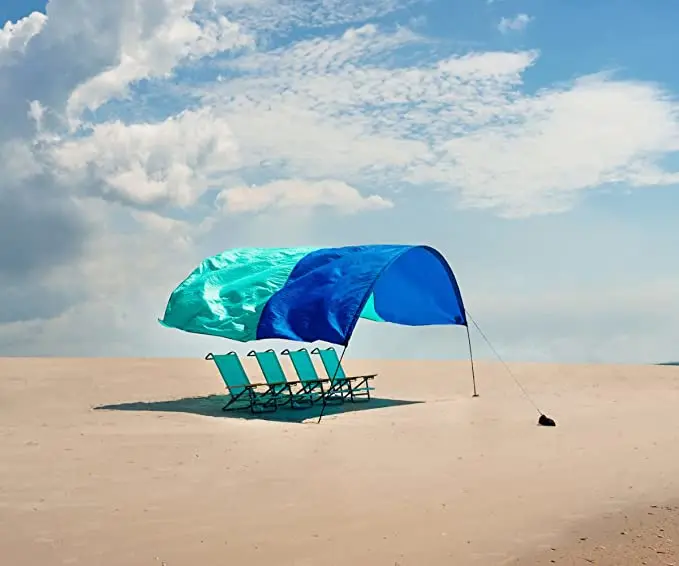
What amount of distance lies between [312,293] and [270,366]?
1.35 metres

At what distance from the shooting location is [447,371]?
21.6 m

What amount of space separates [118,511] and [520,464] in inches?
147

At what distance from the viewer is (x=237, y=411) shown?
13148 mm

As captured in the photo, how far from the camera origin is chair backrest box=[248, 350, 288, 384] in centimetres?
1334

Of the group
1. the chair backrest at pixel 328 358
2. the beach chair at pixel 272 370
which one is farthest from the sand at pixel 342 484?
the chair backrest at pixel 328 358

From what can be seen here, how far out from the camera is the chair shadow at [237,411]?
12552mm

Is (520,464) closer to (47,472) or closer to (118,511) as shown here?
(118,511)

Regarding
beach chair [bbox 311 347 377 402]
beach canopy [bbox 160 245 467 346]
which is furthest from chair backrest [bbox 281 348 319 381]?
beach canopy [bbox 160 245 467 346]

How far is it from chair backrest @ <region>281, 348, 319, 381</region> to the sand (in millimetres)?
1302

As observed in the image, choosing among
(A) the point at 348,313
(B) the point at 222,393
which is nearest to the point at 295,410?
(A) the point at 348,313

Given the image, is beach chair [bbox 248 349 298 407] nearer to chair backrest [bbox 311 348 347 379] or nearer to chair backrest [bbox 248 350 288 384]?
chair backrest [bbox 248 350 288 384]

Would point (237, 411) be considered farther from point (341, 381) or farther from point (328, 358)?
point (328, 358)

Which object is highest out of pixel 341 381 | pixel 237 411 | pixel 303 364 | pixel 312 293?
pixel 312 293

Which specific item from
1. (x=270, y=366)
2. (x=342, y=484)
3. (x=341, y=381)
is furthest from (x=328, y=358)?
(x=342, y=484)
